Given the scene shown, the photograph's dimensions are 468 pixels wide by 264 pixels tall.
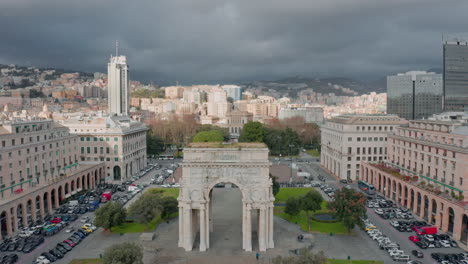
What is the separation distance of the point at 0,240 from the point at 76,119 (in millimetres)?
44372

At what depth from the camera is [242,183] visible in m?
40.2

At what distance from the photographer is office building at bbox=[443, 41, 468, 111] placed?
130 m

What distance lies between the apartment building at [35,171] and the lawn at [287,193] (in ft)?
131

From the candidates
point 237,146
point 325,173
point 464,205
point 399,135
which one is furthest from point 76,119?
point 464,205

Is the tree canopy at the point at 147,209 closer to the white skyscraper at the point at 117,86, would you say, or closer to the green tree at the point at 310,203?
the green tree at the point at 310,203

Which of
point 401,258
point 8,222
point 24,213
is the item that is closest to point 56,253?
point 8,222

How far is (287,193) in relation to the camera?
6906cm

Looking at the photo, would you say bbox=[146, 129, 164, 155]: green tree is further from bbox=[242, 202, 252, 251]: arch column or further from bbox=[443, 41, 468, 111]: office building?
bbox=[443, 41, 468, 111]: office building

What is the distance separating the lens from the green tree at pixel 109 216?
4638cm

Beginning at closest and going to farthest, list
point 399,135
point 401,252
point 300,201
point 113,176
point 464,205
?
point 401,252 → point 464,205 → point 300,201 → point 399,135 → point 113,176

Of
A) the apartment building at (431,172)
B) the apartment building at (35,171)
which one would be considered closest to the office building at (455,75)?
the apartment building at (431,172)

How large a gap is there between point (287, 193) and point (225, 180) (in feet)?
104

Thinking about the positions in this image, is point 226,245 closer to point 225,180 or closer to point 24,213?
point 225,180

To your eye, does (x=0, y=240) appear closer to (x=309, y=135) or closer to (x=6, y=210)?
(x=6, y=210)
